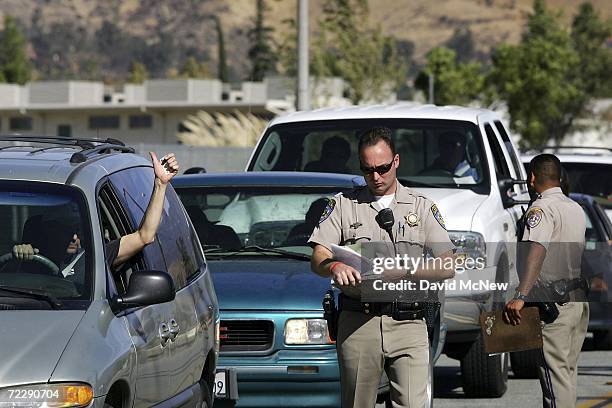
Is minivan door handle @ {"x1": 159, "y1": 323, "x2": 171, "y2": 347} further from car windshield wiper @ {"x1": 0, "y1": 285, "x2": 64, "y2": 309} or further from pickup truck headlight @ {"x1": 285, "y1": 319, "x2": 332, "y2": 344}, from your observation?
pickup truck headlight @ {"x1": 285, "y1": 319, "x2": 332, "y2": 344}

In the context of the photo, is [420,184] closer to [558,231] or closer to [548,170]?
[548,170]

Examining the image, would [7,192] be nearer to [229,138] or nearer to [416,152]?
[416,152]

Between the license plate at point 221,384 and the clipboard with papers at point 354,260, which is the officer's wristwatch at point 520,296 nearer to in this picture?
the clipboard with papers at point 354,260

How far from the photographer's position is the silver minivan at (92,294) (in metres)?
5.80

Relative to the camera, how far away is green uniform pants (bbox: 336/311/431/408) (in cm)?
731

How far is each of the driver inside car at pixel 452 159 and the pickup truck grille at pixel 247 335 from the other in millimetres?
3871

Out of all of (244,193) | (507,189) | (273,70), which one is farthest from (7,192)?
(273,70)

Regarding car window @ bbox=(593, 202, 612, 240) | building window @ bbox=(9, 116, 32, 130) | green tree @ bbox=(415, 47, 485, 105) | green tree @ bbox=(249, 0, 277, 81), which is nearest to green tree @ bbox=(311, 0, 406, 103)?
car window @ bbox=(593, 202, 612, 240)

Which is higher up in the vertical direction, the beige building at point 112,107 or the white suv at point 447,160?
the white suv at point 447,160

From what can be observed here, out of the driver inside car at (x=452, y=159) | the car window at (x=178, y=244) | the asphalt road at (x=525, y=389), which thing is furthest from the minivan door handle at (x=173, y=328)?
the driver inside car at (x=452, y=159)

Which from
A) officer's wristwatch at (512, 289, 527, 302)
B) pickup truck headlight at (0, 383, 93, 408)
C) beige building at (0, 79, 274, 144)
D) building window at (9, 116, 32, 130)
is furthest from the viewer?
building window at (9, 116, 32, 130)

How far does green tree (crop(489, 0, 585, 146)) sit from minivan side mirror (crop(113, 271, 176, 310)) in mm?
66215

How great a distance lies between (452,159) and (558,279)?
433 cm

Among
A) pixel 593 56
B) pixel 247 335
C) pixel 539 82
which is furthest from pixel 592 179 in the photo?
→ pixel 593 56
